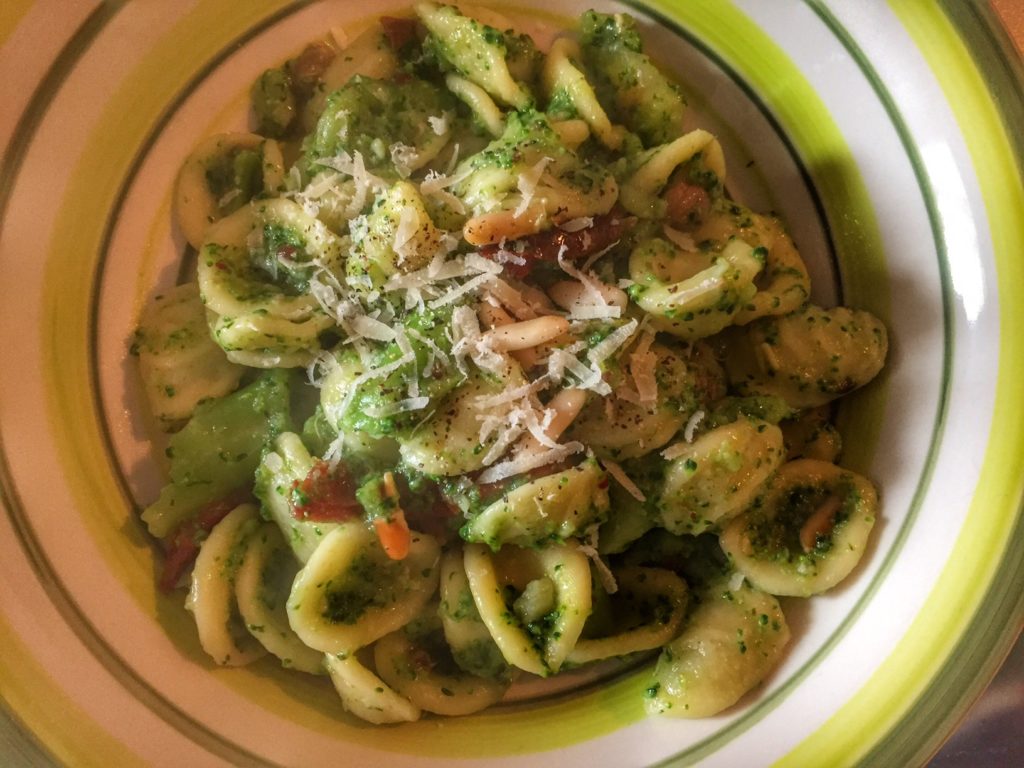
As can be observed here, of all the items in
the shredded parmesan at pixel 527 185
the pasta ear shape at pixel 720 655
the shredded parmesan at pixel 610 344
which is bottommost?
the pasta ear shape at pixel 720 655

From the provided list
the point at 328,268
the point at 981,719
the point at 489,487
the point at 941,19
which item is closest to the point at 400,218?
the point at 328,268

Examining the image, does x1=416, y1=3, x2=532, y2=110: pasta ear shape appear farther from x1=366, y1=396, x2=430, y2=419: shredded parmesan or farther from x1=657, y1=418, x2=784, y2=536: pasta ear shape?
x1=657, y1=418, x2=784, y2=536: pasta ear shape

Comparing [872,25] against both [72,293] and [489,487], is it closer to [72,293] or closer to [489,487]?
[489,487]

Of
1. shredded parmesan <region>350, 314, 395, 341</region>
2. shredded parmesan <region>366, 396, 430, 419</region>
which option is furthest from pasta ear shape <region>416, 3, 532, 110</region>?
shredded parmesan <region>366, 396, 430, 419</region>

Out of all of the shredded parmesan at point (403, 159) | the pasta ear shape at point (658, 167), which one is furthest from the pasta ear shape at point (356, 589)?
the pasta ear shape at point (658, 167)

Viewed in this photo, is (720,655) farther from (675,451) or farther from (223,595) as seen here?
(223,595)

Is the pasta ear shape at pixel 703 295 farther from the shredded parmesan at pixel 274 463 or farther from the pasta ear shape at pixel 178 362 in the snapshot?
the pasta ear shape at pixel 178 362
